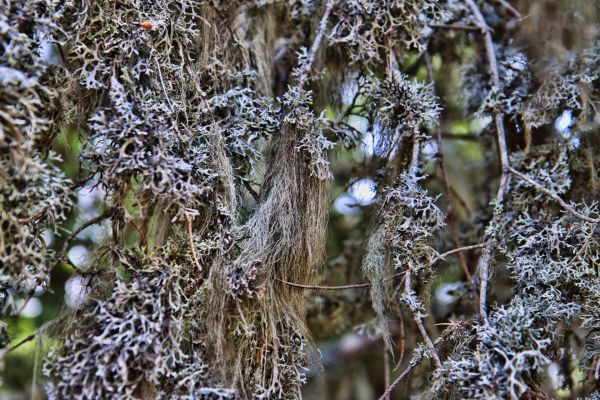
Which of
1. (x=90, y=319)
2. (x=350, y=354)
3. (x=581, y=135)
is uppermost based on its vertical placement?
(x=581, y=135)

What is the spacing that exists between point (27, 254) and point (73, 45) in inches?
15.1

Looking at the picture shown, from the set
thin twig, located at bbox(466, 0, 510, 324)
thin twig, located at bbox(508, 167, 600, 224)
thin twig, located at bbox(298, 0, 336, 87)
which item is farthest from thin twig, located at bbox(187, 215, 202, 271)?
thin twig, located at bbox(508, 167, 600, 224)

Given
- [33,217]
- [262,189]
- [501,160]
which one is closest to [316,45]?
[262,189]

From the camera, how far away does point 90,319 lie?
95 cm

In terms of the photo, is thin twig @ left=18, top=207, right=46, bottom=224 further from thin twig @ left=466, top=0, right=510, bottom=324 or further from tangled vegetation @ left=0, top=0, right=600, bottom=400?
thin twig @ left=466, top=0, right=510, bottom=324

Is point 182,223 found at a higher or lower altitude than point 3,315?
higher

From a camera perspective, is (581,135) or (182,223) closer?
(182,223)

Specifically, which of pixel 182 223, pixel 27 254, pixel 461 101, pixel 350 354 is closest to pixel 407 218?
pixel 182 223

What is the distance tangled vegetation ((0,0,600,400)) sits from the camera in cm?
94

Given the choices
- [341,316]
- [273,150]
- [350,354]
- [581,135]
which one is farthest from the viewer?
[350,354]

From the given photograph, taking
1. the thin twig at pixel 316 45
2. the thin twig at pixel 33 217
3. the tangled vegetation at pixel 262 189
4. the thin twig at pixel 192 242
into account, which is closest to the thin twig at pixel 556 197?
the tangled vegetation at pixel 262 189

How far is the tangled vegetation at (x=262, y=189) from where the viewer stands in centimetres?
94

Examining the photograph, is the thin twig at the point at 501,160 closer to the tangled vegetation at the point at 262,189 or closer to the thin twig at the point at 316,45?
the tangled vegetation at the point at 262,189

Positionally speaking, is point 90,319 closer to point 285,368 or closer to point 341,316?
point 285,368
